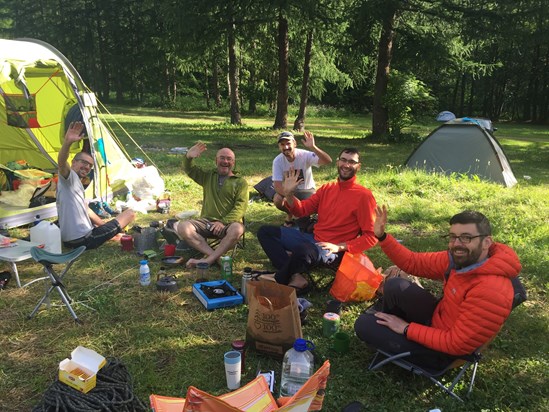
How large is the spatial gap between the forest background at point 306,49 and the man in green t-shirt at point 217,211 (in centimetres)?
832

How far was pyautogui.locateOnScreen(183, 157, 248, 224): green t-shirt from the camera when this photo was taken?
16.0 ft

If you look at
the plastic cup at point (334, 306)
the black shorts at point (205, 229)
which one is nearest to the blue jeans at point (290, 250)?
the plastic cup at point (334, 306)

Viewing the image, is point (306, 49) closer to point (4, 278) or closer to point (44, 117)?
point (44, 117)

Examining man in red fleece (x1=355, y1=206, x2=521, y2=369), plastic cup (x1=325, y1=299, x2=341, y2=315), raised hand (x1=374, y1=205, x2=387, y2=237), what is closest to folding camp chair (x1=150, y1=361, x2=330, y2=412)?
man in red fleece (x1=355, y1=206, x2=521, y2=369)

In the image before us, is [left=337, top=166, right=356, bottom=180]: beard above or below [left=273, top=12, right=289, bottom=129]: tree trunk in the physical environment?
below

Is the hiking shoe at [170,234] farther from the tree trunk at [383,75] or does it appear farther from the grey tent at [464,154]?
the tree trunk at [383,75]

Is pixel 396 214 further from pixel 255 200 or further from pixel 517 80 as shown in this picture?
pixel 517 80

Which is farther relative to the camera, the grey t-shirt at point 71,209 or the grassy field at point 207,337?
the grey t-shirt at point 71,209

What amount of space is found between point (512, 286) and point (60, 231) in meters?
4.42

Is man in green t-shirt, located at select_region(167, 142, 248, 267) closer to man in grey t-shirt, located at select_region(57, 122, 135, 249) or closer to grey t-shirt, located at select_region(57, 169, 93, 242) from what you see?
man in grey t-shirt, located at select_region(57, 122, 135, 249)

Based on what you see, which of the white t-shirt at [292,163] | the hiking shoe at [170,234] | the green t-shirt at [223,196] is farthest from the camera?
the white t-shirt at [292,163]

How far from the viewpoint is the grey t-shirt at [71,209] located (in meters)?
4.62

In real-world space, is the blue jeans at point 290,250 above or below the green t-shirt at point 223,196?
below

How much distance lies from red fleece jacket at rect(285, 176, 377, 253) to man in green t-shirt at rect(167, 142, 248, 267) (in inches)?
37.8
